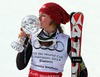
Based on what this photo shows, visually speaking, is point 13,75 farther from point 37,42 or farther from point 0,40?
point 37,42

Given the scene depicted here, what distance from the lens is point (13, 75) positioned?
8.21m

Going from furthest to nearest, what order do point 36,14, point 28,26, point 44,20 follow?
point 36,14 → point 44,20 → point 28,26

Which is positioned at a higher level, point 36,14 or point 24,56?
point 36,14

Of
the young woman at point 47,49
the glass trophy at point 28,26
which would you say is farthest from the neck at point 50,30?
the glass trophy at point 28,26

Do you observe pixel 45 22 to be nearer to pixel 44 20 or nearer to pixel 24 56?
pixel 44 20

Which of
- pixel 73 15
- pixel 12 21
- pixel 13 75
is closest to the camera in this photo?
pixel 73 15

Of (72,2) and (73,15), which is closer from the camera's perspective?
(73,15)

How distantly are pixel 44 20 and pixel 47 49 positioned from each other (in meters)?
0.27

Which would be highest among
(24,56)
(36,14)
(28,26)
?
(28,26)

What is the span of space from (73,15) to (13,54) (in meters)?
4.63

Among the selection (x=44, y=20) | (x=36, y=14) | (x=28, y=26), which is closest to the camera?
(x=28, y=26)

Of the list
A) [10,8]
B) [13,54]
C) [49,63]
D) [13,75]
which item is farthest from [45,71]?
[10,8]

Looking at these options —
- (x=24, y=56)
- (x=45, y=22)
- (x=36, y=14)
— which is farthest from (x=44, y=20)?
(x=36, y=14)

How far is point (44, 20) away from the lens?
4453 mm
